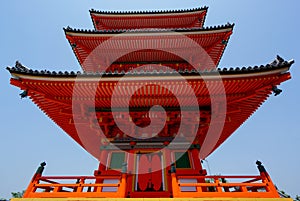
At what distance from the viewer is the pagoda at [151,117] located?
245 inches

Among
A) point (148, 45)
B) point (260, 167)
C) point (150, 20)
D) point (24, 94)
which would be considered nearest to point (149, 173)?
point (260, 167)

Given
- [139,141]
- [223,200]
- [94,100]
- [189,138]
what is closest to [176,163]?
[189,138]

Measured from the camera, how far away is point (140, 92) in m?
7.48

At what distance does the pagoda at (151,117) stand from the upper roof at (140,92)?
0.12 feet

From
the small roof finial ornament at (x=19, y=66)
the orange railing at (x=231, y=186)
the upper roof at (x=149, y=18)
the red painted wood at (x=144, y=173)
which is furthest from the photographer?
the upper roof at (x=149, y=18)

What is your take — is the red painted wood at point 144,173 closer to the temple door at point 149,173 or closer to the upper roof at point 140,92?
the temple door at point 149,173

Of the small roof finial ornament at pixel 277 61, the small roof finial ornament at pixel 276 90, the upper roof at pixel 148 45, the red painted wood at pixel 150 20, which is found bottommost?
the small roof finial ornament at pixel 276 90

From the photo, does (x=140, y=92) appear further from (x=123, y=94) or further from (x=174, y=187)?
(x=174, y=187)

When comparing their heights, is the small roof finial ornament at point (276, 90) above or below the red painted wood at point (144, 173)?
above

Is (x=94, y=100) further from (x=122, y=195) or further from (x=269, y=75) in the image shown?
(x=269, y=75)

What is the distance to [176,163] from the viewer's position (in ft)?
26.1

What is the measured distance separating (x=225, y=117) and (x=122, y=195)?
→ 514 cm

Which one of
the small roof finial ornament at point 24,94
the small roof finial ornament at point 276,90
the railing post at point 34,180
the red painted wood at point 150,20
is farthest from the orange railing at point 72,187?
the red painted wood at point 150,20

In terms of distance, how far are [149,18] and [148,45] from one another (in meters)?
3.49
